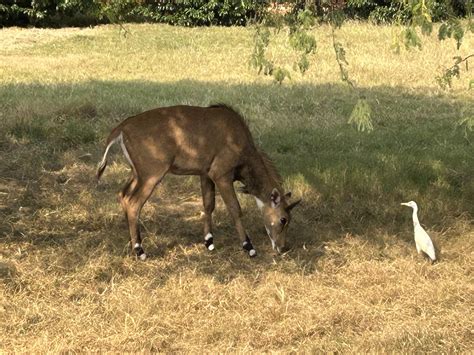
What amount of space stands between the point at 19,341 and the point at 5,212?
10.5 feet

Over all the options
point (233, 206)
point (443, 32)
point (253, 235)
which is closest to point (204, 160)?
point (233, 206)

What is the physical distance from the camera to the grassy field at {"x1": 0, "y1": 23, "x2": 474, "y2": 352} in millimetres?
5762

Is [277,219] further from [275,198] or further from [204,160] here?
[204,160]

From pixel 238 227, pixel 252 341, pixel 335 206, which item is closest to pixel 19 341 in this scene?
pixel 252 341

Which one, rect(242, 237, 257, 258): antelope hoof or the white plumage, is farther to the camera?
rect(242, 237, 257, 258): antelope hoof

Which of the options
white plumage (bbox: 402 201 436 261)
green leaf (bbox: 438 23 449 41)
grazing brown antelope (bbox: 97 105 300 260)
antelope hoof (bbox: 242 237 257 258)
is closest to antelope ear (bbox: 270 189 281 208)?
grazing brown antelope (bbox: 97 105 300 260)

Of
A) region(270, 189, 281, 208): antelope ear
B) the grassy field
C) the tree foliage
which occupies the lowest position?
the grassy field

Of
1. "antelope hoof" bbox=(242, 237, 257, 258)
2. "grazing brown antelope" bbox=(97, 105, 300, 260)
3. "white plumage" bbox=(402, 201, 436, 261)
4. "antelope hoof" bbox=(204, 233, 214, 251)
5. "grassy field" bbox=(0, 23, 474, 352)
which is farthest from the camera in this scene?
"antelope hoof" bbox=(204, 233, 214, 251)

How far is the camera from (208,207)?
308 inches

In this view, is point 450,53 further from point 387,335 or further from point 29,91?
point 387,335

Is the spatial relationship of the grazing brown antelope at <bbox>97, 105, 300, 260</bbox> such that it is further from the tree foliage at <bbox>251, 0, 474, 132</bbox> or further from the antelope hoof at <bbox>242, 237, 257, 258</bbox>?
the tree foliage at <bbox>251, 0, 474, 132</bbox>

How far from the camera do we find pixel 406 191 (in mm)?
8969

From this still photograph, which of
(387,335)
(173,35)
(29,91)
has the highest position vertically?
(387,335)

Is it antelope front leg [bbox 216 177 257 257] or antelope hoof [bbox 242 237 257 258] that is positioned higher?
antelope front leg [bbox 216 177 257 257]
